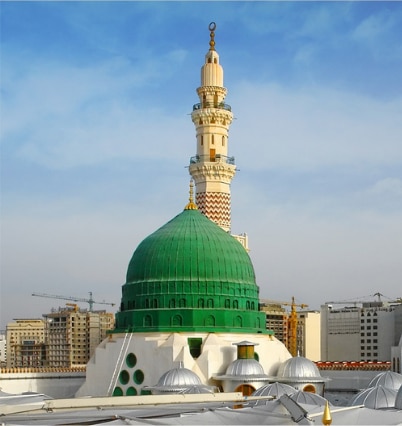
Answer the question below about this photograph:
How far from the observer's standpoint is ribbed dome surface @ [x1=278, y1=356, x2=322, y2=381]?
3519 centimetres

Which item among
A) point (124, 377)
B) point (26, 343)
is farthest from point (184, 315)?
point (26, 343)

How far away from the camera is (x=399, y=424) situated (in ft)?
42.4

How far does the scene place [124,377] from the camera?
37312 millimetres

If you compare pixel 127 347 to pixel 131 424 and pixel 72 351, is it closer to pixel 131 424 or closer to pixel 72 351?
pixel 131 424

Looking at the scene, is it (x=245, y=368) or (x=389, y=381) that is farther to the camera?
(x=245, y=368)

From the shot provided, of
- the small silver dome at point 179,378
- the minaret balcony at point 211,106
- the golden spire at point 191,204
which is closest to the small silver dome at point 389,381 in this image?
the small silver dome at point 179,378

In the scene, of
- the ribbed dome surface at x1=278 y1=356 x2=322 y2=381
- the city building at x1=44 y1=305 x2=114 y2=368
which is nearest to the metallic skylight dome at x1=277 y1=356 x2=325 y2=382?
the ribbed dome surface at x1=278 y1=356 x2=322 y2=381

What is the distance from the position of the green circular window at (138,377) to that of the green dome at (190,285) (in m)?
1.83

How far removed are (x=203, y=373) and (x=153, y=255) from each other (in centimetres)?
594

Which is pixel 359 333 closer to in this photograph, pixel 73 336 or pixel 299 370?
pixel 73 336

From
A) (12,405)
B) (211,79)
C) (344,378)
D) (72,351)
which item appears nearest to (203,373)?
(344,378)

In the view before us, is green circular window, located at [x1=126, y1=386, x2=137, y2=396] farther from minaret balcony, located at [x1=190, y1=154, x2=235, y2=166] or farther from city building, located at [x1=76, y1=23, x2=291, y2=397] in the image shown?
minaret balcony, located at [x1=190, y1=154, x2=235, y2=166]

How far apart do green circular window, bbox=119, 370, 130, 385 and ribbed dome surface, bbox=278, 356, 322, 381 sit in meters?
6.41

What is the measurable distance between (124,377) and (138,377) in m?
0.81
